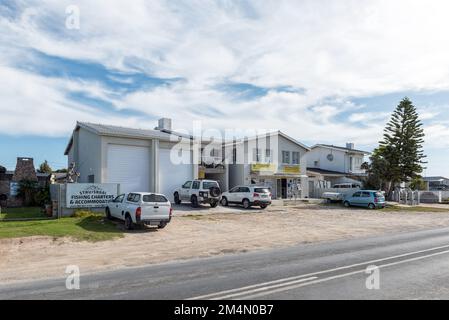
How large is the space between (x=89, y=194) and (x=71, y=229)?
4721 mm

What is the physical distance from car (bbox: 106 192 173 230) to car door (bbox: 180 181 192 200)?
981cm

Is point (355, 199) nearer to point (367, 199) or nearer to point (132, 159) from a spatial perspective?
point (367, 199)

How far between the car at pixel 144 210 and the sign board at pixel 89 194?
3.18 meters

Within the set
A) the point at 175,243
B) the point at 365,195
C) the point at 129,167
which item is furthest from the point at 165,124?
the point at 175,243

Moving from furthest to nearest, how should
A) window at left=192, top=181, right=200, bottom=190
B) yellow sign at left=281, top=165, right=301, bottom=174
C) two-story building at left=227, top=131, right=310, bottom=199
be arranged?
yellow sign at left=281, top=165, right=301, bottom=174 < two-story building at left=227, top=131, right=310, bottom=199 < window at left=192, top=181, right=200, bottom=190

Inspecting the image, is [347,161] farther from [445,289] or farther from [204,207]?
[445,289]

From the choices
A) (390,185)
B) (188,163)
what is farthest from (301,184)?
(188,163)

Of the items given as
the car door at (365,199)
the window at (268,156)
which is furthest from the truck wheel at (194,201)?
the car door at (365,199)

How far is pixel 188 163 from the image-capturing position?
3073cm

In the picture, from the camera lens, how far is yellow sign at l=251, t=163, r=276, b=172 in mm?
36438

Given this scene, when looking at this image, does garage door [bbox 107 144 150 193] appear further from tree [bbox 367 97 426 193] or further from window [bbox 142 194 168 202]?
tree [bbox 367 97 426 193]

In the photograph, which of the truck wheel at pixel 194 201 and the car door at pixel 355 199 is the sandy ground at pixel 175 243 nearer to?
the truck wheel at pixel 194 201

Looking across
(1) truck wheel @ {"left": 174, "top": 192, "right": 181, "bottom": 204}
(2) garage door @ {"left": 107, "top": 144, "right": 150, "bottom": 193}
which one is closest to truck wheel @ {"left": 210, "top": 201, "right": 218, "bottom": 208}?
(1) truck wheel @ {"left": 174, "top": 192, "right": 181, "bottom": 204}

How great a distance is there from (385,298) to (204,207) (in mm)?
21321
